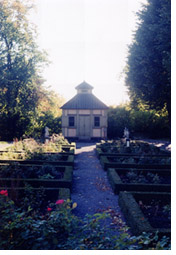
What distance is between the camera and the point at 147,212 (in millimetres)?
6609

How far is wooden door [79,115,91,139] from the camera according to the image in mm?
25688

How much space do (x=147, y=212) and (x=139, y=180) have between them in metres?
2.63

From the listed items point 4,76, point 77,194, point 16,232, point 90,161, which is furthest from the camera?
point 4,76

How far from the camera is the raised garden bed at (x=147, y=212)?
5.18m

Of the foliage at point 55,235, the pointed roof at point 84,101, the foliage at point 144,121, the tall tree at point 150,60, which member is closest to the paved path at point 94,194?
the foliage at point 55,235

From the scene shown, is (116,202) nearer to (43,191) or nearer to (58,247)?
(43,191)

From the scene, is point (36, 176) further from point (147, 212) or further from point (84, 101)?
point (84, 101)

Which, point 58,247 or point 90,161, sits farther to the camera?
point 90,161

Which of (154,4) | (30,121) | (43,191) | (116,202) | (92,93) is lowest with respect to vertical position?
(116,202)

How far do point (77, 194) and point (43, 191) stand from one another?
163cm

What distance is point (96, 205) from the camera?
734 centimetres

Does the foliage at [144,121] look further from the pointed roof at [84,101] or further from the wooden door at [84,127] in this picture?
the wooden door at [84,127]

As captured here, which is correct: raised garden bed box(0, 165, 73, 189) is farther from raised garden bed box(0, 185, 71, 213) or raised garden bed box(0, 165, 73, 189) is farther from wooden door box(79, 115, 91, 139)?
wooden door box(79, 115, 91, 139)
